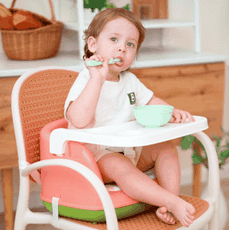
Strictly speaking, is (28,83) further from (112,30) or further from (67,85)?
(112,30)

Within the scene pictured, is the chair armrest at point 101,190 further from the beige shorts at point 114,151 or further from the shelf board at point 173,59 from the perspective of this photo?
the shelf board at point 173,59

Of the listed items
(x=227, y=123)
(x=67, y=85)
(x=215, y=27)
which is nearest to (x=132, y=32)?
(x=67, y=85)

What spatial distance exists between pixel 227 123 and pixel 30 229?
4.59 feet

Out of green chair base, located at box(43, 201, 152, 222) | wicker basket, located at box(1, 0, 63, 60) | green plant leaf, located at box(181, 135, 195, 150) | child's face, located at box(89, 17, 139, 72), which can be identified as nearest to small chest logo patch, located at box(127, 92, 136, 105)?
child's face, located at box(89, 17, 139, 72)

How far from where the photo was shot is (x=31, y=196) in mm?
2121

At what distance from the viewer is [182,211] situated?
904mm

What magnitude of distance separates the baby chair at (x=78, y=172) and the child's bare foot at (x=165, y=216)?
16mm

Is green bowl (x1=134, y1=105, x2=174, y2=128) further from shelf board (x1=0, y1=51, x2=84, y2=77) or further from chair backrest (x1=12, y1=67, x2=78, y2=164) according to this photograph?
shelf board (x1=0, y1=51, x2=84, y2=77)

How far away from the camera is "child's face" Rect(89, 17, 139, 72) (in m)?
1.08

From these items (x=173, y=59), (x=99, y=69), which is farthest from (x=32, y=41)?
(x=99, y=69)

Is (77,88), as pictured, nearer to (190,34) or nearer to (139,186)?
(139,186)

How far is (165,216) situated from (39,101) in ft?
1.80

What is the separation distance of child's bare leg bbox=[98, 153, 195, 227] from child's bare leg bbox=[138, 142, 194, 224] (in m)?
0.04

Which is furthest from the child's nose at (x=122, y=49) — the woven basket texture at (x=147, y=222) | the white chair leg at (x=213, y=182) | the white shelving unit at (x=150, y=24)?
the white shelving unit at (x=150, y=24)
